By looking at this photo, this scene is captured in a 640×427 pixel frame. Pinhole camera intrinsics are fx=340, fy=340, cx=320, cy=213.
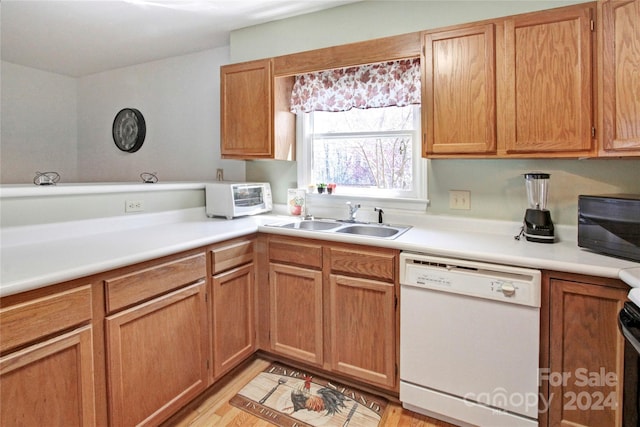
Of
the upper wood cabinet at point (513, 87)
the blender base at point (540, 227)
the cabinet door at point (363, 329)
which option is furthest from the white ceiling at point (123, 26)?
the cabinet door at point (363, 329)

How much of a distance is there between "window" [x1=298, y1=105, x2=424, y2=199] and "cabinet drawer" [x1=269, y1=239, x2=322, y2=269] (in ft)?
2.23

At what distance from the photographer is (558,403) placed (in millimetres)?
1472

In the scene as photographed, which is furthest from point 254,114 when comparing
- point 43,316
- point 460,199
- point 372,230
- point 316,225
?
point 43,316

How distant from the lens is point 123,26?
8.87ft

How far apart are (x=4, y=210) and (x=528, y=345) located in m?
2.44

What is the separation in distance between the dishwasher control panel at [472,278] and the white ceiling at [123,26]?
69.9 inches

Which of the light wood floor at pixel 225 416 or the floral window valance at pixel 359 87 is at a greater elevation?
the floral window valance at pixel 359 87

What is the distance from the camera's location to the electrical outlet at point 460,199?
2.11 meters

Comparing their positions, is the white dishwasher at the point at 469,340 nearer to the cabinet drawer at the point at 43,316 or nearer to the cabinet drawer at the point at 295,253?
the cabinet drawer at the point at 295,253

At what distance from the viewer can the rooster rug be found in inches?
69.7

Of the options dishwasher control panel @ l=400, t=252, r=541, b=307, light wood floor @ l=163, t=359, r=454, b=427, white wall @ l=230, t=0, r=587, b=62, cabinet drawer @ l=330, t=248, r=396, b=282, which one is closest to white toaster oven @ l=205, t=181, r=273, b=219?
cabinet drawer @ l=330, t=248, r=396, b=282

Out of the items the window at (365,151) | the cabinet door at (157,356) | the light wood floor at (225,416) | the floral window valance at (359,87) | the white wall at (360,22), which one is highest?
the white wall at (360,22)

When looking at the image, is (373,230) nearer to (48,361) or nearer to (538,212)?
(538,212)

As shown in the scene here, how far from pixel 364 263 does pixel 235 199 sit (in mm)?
1106
